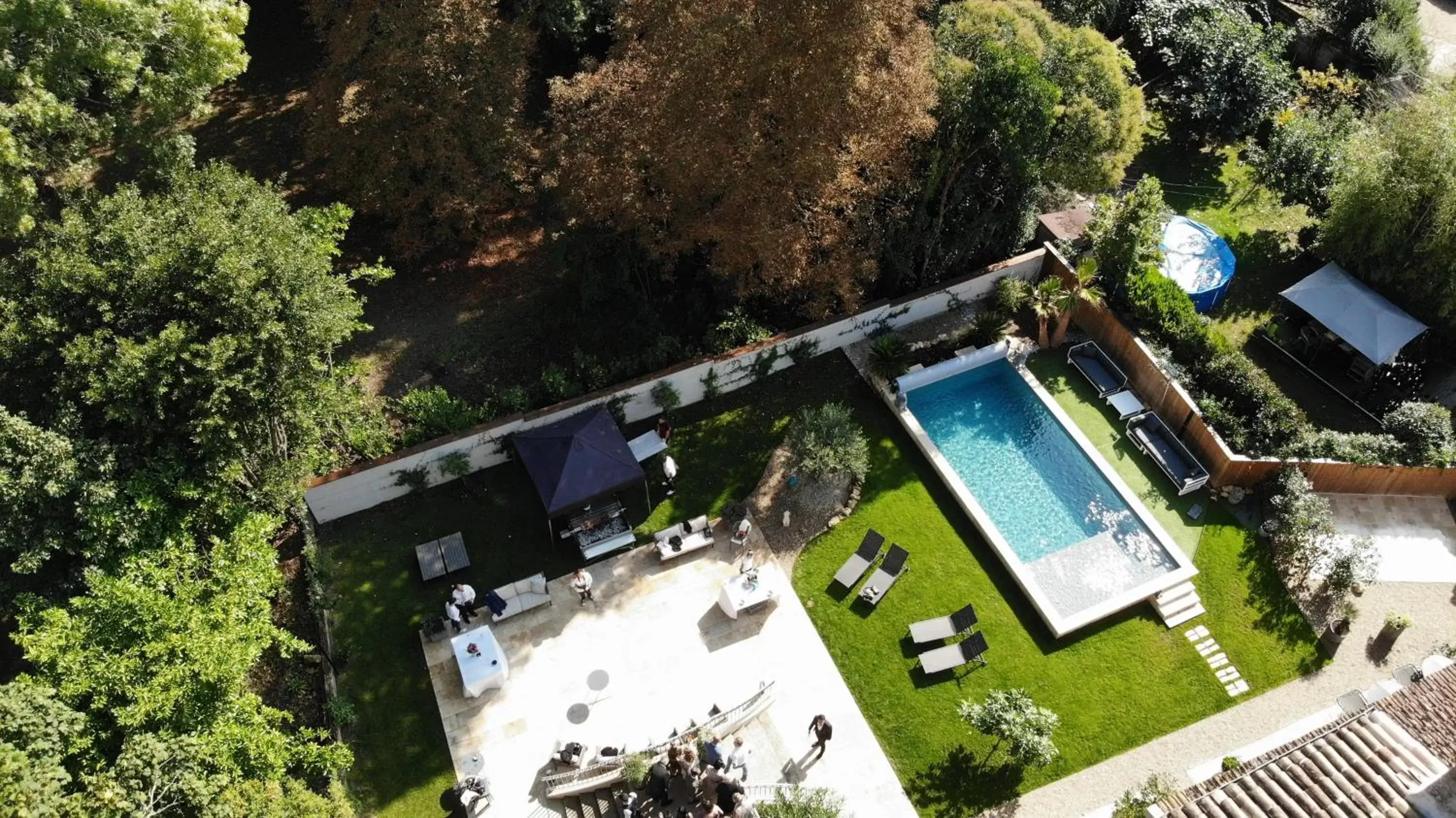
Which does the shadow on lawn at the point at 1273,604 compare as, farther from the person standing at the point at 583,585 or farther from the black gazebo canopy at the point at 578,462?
the person standing at the point at 583,585

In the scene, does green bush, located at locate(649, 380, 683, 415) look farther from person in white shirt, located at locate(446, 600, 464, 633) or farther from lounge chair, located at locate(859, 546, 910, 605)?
person in white shirt, located at locate(446, 600, 464, 633)

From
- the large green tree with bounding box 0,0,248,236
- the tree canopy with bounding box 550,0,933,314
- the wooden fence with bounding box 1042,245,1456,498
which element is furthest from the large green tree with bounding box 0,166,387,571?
the wooden fence with bounding box 1042,245,1456,498

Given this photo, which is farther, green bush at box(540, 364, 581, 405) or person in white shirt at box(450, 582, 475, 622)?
green bush at box(540, 364, 581, 405)

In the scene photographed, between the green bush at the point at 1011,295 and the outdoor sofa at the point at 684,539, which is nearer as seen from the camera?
the outdoor sofa at the point at 684,539

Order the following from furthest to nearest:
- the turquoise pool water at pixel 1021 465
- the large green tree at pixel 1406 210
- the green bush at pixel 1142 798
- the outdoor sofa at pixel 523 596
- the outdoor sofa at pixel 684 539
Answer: the large green tree at pixel 1406 210
the turquoise pool water at pixel 1021 465
the outdoor sofa at pixel 684 539
the outdoor sofa at pixel 523 596
the green bush at pixel 1142 798

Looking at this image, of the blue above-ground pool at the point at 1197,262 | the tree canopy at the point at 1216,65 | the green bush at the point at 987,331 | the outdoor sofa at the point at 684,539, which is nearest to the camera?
the outdoor sofa at the point at 684,539

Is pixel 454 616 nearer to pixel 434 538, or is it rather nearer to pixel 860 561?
pixel 434 538

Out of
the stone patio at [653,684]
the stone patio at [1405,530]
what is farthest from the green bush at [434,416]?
the stone patio at [1405,530]
